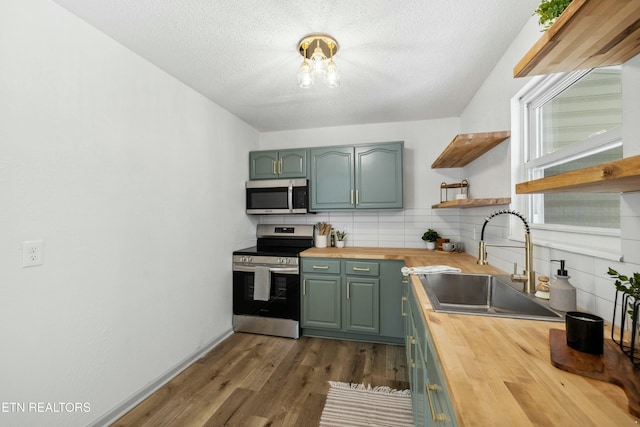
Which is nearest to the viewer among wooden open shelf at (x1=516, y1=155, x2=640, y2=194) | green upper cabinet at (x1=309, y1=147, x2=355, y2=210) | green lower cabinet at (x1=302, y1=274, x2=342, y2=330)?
wooden open shelf at (x1=516, y1=155, x2=640, y2=194)

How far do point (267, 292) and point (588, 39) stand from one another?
9.06 ft

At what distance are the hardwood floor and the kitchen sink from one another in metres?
0.90

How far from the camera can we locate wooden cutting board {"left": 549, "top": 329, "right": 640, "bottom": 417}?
25.4 inches

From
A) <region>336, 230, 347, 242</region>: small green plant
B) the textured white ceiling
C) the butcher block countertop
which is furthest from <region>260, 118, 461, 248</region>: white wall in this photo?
the butcher block countertop

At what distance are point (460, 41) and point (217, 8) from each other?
58.5 inches

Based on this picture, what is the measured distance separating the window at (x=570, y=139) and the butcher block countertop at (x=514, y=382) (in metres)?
0.56

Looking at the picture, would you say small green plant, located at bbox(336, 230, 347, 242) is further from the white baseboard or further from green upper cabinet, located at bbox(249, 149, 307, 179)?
the white baseboard

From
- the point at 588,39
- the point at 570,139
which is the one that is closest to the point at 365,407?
the point at 570,139

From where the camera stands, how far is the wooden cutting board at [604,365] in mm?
646

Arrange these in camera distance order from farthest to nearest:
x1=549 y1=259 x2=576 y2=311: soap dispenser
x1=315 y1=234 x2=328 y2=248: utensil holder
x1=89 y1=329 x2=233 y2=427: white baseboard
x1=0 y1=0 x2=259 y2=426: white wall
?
x1=315 y1=234 x2=328 y2=248: utensil holder → x1=89 y1=329 x2=233 y2=427: white baseboard → x1=0 y1=0 x2=259 y2=426: white wall → x1=549 y1=259 x2=576 y2=311: soap dispenser

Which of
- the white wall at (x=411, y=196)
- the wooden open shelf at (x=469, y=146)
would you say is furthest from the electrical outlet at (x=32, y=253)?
the white wall at (x=411, y=196)

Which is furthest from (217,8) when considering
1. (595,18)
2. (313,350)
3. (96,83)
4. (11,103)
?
(313,350)

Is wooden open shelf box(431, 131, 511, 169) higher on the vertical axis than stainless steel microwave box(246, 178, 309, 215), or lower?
higher

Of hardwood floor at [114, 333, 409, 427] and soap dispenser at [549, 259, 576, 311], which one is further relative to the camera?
hardwood floor at [114, 333, 409, 427]
